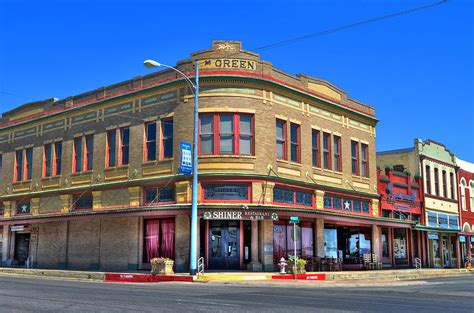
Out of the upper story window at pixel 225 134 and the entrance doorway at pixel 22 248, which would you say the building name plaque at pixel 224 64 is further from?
the entrance doorway at pixel 22 248

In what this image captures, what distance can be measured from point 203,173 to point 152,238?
5349 millimetres

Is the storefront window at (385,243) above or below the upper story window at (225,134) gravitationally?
below

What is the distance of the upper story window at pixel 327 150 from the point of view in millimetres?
35656

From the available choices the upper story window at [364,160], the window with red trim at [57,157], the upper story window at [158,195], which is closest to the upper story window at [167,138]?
the upper story window at [158,195]

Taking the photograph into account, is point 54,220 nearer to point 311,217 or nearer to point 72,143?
point 72,143

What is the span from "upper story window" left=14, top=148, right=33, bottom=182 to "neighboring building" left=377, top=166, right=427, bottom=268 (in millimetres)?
25464

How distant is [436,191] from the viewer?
47594mm

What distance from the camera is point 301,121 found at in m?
33.6

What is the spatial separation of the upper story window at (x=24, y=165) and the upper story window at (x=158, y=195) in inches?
492

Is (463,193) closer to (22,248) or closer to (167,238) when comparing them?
(167,238)

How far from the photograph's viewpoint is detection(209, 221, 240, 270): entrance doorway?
29438 mm

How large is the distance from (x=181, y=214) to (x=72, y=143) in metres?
11.9

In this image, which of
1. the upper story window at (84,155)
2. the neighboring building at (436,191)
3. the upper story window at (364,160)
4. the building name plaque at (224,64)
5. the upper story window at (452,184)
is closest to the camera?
the building name plaque at (224,64)

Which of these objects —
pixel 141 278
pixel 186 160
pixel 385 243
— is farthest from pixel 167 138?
pixel 385 243
